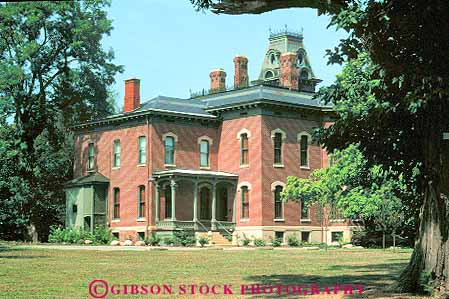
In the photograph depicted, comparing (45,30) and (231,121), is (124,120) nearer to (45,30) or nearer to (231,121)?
(231,121)

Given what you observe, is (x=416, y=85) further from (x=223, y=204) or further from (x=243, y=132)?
(x=223, y=204)

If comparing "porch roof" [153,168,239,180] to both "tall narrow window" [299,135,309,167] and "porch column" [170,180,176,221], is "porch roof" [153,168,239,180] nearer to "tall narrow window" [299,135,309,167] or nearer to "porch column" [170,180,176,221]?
"porch column" [170,180,176,221]

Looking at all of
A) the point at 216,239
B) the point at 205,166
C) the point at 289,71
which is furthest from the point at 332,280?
the point at 289,71

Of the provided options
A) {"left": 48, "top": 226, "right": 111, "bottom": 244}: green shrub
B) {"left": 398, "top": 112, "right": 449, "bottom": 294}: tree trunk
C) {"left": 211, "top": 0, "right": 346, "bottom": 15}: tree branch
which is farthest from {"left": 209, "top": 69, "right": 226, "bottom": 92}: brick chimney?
{"left": 211, "top": 0, "right": 346, "bottom": 15}: tree branch

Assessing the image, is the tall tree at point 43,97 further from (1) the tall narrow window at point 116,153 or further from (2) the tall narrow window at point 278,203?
(2) the tall narrow window at point 278,203

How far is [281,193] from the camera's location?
157 ft

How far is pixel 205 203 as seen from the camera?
5181cm

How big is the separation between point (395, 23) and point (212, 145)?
1571 inches

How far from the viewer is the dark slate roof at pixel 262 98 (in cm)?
5081

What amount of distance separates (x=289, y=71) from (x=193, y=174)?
14755 millimetres

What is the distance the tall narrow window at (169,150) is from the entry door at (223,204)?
12.9 ft

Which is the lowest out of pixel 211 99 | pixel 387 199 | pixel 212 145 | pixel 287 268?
pixel 287 268

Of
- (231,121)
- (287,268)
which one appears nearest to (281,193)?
(231,121)

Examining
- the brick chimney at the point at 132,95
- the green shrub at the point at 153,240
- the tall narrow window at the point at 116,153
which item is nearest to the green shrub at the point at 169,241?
the green shrub at the point at 153,240
